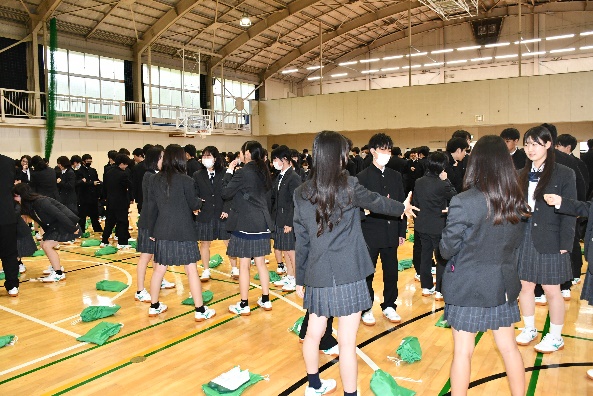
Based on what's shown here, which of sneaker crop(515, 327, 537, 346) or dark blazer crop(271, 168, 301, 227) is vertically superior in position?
dark blazer crop(271, 168, 301, 227)

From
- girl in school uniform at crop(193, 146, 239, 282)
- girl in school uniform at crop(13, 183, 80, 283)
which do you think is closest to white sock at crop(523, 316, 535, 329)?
girl in school uniform at crop(193, 146, 239, 282)

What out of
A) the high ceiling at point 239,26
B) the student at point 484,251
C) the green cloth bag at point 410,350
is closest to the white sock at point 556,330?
the green cloth bag at point 410,350

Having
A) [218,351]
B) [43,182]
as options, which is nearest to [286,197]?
[218,351]

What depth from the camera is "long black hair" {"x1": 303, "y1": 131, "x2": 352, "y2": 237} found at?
240 cm

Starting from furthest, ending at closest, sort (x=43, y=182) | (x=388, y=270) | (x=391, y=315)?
1. (x=43, y=182)
2. (x=391, y=315)
3. (x=388, y=270)

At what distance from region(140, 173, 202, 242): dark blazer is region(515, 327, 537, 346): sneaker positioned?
280 centimetres

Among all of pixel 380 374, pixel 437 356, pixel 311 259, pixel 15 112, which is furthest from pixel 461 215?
pixel 15 112

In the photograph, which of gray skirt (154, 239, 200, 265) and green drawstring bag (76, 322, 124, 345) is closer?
green drawstring bag (76, 322, 124, 345)

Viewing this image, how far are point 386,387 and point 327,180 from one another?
139 cm

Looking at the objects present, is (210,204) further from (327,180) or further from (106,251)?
(327,180)

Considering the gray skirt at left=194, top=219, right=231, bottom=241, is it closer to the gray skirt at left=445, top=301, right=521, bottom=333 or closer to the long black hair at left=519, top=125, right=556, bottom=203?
the long black hair at left=519, top=125, right=556, bottom=203

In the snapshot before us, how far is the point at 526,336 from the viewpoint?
3.65 m

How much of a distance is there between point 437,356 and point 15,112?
15.4 metres

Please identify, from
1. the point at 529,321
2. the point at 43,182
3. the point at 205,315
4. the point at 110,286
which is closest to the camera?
the point at 529,321
